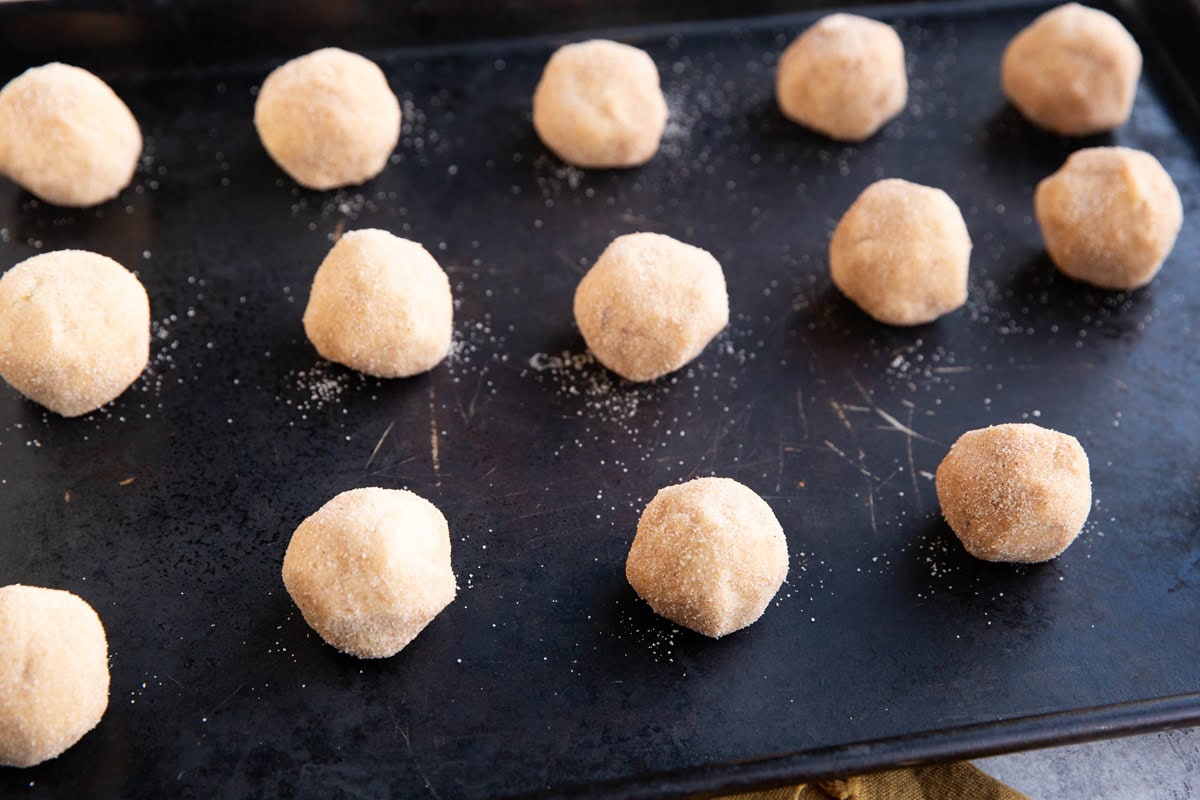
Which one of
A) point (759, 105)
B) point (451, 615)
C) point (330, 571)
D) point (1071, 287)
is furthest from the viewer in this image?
point (759, 105)

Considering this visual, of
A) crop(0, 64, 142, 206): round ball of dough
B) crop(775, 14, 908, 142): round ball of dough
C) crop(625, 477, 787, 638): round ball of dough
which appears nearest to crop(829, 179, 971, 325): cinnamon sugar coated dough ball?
crop(775, 14, 908, 142): round ball of dough

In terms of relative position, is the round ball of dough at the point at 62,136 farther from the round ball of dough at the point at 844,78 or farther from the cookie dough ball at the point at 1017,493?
the cookie dough ball at the point at 1017,493

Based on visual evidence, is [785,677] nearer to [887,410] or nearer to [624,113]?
[887,410]

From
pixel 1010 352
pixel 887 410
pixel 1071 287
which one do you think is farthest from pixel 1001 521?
pixel 1071 287

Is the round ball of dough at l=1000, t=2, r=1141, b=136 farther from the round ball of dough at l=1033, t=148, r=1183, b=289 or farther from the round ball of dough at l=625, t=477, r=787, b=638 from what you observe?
the round ball of dough at l=625, t=477, r=787, b=638

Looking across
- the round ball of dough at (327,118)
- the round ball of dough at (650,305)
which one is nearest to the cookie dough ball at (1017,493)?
the round ball of dough at (650,305)

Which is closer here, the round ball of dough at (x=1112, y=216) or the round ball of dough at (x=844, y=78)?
Result: the round ball of dough at (x=1112, y=216)

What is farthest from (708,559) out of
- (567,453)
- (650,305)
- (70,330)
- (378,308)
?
(70,330)
